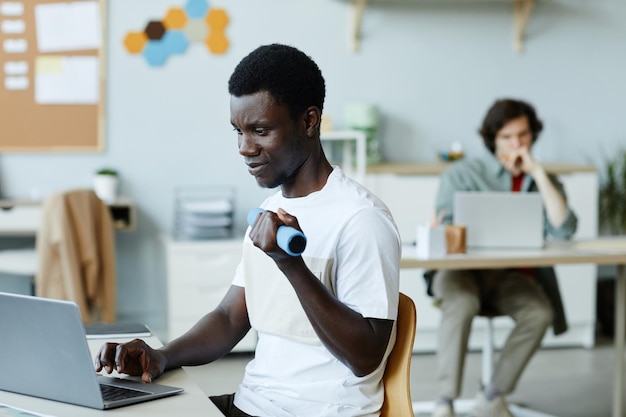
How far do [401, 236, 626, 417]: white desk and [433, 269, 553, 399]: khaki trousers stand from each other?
0.21 m

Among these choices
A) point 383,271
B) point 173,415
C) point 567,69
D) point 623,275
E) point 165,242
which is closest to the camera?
point 173,415

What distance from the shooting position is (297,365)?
154cm

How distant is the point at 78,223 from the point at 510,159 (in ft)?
5.85

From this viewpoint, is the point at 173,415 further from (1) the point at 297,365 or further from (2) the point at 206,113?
(2) the point at 206,113

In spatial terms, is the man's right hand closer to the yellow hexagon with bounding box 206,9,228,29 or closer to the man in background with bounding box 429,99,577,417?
the man in background with bounding box 429,99,577,417

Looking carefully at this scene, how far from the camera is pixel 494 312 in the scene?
333cm

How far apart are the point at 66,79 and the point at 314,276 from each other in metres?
3.36

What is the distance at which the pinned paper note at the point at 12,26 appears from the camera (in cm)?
439

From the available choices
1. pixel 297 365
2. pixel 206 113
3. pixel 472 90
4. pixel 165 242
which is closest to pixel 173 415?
pixel 297 365

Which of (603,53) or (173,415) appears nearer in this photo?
(173,415)

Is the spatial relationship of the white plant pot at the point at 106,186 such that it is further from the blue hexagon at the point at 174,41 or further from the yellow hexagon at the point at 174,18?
the yellow hexagon at the point at 174,18

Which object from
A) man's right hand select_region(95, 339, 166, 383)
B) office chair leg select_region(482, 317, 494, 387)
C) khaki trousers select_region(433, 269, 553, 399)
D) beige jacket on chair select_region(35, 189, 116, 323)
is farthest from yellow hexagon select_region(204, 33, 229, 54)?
man's right hand select_region(95, 339, 166, 383)

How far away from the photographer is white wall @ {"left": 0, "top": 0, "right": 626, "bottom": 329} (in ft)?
14.9

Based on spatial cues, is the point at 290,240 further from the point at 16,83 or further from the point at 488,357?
the point at 16,83
